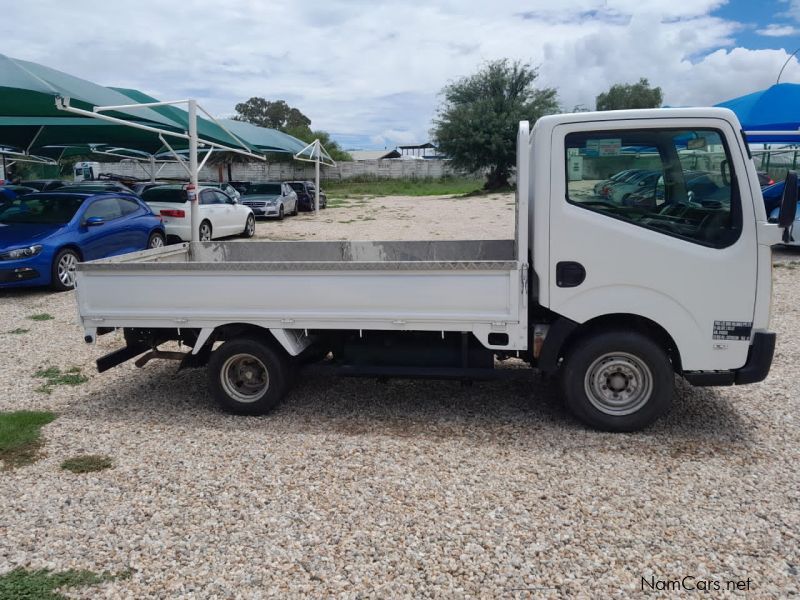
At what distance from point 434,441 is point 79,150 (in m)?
27.6

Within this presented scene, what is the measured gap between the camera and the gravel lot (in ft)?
10.7

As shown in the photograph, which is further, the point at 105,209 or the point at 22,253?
the point at 105,209

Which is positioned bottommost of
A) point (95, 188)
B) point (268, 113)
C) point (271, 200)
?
point (95, 188)

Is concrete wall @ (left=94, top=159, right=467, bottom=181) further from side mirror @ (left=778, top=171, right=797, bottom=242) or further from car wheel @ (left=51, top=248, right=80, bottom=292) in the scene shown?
side mirror @ (left=778, top=171, right=797, bottom=242)

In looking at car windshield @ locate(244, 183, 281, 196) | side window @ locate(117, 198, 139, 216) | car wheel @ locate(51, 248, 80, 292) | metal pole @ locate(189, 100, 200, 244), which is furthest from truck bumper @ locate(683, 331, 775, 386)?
car windshield @ locate(244, 183, 281, 196)

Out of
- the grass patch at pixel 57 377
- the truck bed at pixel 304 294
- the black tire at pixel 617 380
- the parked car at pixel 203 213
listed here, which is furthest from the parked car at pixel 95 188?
the black tire at pixel 617 380

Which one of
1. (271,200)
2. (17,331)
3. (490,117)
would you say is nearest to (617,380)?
(17,331)

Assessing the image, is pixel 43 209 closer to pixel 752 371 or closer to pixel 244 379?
pixel 244 379

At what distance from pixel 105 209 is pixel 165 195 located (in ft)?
16.2

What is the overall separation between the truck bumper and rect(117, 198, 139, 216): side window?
10957 millimetres

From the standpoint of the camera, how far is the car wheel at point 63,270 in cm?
1048

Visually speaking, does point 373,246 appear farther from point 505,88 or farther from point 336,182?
point 336,182

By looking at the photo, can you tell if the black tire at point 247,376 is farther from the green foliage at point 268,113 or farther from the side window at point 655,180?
the green foliage at point 268,113

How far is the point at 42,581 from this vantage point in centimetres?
320
